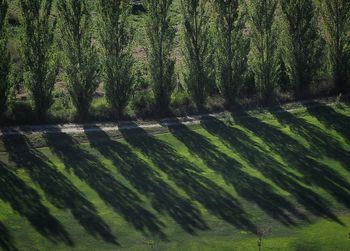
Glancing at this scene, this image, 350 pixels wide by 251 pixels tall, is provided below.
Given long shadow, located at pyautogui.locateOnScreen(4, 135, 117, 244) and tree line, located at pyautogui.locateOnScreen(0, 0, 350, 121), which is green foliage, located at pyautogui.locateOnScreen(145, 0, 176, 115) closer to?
tree line, located at pyautogui.locateOnScreen(0, 0, 350, 121)

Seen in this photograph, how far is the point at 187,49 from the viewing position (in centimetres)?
5841

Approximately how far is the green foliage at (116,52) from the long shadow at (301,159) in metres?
10.7

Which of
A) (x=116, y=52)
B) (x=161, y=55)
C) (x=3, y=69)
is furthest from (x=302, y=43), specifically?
(x=3, y=69)

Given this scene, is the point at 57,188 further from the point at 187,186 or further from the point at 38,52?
the point at 38,52

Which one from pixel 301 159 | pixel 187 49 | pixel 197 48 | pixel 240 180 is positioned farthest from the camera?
pixel 187 49

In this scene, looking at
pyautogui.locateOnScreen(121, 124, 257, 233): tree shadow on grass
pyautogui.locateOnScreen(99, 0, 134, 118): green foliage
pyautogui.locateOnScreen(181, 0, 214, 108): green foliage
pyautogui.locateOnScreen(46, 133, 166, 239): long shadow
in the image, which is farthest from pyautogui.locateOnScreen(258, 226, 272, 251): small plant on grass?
pyautogui.locateOnScreen(99, 0, 134, 118): green foliage

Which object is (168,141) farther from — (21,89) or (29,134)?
(21,89)

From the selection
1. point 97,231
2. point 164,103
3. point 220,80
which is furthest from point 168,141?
point 97,231

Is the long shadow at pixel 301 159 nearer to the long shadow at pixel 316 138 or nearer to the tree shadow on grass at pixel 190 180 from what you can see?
the long shadow at pixel 316 138

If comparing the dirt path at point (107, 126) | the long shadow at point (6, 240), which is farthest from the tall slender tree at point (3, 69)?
the long shadow at point (6, 240)

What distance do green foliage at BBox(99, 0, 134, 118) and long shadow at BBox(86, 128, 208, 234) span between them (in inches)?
158

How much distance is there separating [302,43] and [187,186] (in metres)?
21.1

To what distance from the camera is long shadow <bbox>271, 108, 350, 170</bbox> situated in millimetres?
51469

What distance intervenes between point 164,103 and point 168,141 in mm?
5276
